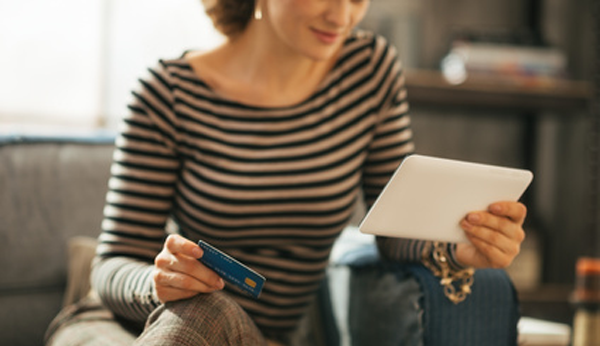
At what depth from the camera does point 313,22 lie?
3.31ft

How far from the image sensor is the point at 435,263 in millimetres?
1003

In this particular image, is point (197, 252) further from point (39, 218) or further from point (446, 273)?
point (39, 218)

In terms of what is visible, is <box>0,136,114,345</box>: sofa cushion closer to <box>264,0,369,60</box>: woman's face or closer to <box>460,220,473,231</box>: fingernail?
<box>264,0,369,60</box>: woman's face

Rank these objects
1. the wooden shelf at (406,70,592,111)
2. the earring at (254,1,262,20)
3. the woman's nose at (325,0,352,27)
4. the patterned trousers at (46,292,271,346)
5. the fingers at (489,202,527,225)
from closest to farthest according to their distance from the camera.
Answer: the patterned trousers at (46,292,271,346)
the fingers at (489,202,527,225)
the woman's nose at (325,0,352,27)
the earring at (254,1,262,20)
the wooden shelf at (406,70,592,111)

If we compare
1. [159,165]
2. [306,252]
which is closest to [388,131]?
[306,252]

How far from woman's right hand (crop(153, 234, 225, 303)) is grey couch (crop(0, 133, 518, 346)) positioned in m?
0.31

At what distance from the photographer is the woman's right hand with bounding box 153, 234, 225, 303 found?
79 centimetres

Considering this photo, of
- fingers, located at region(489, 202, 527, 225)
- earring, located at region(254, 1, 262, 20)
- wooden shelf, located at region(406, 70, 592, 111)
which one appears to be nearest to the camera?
fingers, located at region(489, 202, 527, 225)

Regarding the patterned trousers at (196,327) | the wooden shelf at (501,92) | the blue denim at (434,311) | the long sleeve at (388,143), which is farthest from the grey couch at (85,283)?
the wooden shelf at (501,92)

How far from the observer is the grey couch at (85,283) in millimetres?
953

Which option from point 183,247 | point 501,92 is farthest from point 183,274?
point 501,92

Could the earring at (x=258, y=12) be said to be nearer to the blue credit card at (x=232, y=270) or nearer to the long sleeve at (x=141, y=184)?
the long sleeve at (x=141, y=184)

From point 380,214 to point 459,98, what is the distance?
1.33 m

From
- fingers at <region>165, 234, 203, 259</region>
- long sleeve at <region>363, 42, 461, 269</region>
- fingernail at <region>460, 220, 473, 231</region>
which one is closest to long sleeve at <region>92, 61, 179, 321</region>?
fingers at <region>165, 234, 203, 259</region>
